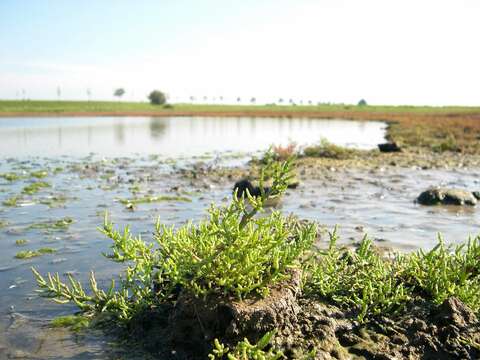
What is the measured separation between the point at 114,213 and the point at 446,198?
8.54m

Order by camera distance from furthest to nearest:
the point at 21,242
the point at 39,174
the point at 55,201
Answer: the point at 39,174 → the point at 55,201 → the point at 21,242

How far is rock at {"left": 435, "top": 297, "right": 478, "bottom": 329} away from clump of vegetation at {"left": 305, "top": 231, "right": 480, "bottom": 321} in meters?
0.10

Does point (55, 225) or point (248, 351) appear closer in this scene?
point (248, 351)

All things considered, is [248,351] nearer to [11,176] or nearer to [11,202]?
[11,202]

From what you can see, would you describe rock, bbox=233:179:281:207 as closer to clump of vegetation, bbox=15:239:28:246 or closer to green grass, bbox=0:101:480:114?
clump of vegetation, bbox=15:239:28:246

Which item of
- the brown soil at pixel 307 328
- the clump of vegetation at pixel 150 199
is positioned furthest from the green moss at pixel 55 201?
the brown soil at pixel 307 328

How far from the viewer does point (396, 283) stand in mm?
5020

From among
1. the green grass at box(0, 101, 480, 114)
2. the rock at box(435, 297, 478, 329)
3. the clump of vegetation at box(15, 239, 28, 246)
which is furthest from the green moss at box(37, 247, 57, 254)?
the green grass at box(0, 101, 480, 114)

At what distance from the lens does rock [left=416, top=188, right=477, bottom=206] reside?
11812mm

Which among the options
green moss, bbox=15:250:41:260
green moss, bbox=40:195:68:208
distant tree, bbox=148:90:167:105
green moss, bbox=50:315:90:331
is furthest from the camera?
distant tree, bbox=148:90:167:105

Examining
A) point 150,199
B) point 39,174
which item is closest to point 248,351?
point 150,199

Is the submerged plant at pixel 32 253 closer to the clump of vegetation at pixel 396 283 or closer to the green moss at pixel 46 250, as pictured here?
the green moss at pixel 46 250

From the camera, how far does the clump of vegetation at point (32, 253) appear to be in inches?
289

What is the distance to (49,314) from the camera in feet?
17.3
